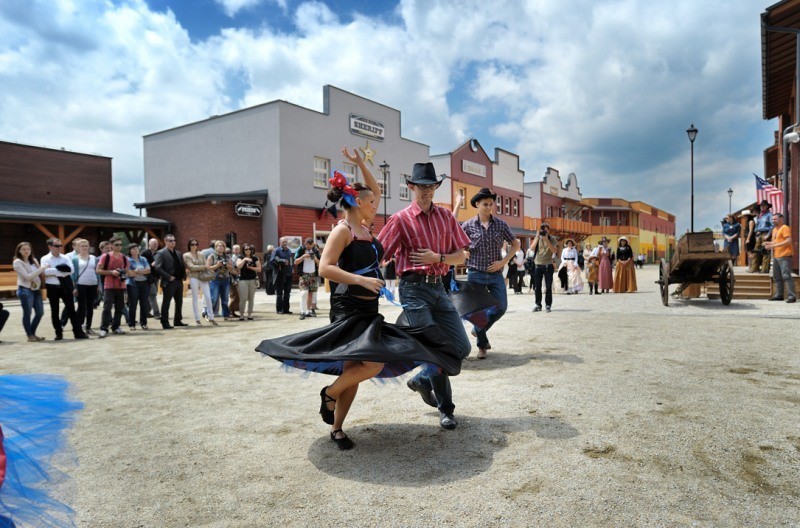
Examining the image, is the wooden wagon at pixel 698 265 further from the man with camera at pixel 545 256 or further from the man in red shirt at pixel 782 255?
the man with camera at pixel 545 256

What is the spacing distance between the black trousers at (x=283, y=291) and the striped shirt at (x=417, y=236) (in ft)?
30.2

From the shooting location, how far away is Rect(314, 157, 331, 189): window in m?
26.5

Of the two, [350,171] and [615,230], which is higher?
[350,171]

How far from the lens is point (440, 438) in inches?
144

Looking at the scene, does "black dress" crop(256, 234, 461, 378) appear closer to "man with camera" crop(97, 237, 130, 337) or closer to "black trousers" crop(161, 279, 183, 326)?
"man with camera" crop(97, 237, 130, 337)

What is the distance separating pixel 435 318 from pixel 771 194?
60.6ft

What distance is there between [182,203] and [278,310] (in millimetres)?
14547

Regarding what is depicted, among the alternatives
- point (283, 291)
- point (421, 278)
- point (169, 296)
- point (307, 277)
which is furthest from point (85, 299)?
point (421, 278)

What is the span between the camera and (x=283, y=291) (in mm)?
13273

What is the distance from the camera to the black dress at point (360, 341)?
10.1 ft

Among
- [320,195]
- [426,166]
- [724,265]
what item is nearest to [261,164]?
[320,195]

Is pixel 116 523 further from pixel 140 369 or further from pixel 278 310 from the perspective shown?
pixel 278 310

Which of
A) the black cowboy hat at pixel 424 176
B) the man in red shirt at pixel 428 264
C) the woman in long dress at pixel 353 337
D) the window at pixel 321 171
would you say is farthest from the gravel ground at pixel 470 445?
the window at pixel 321 171

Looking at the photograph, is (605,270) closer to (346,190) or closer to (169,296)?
(169,296)
